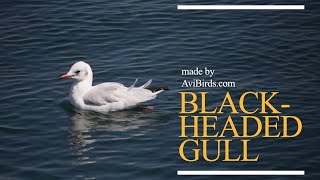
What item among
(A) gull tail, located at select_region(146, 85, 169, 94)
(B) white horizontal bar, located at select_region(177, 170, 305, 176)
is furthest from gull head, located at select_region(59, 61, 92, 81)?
(B) white horizontal bar, located at select_region(177, 170, 305, 176)

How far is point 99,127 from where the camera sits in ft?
62.7

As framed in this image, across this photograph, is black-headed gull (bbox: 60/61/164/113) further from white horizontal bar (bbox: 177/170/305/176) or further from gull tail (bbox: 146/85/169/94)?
white horizontal bar (bbox: 177/170/305/176)

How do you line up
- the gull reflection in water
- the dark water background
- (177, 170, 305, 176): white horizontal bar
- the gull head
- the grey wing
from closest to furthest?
1. (177, 170, 305, 176): white horizontal bar
2. the dark water background
3. the gull reflection in water
4. the grey wing
5. the gull head

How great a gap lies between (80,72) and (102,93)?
84 cm

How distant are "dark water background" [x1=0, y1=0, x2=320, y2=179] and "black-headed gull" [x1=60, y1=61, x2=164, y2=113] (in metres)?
0.26

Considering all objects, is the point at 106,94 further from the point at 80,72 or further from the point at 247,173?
the point at 247,173

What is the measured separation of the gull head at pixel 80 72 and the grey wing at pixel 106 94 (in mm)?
429

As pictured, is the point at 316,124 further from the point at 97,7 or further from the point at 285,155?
the point at 97,7

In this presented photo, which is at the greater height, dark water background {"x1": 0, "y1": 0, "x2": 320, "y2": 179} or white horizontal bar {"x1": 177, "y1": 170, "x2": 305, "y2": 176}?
dark water background {"x1": 0, "y1": 0, "x2": 320, "y2": 179}

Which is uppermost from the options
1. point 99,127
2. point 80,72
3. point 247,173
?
point 80,72

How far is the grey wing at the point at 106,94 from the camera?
19938 mm

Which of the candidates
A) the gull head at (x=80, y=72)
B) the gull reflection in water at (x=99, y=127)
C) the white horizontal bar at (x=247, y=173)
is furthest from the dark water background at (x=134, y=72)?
the gull head at (x=80, y=72)

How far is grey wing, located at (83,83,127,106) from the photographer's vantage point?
19938 millimetres

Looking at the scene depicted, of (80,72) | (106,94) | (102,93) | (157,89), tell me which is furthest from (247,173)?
(80,72)
